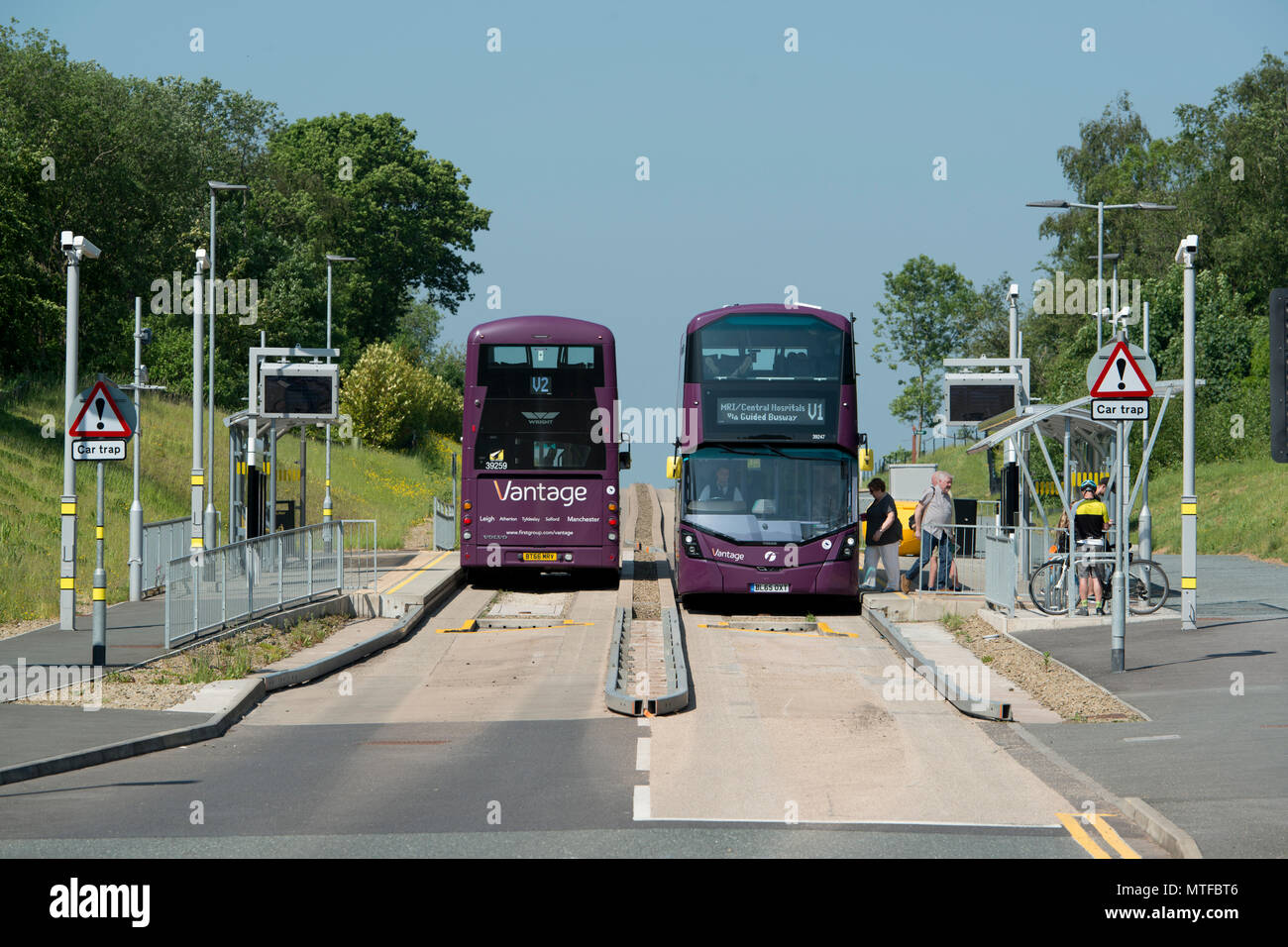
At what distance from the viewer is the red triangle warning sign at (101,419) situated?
16359 millimetres

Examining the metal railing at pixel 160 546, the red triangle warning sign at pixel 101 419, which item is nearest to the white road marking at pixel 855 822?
the red triangle warning sign at pixel 101 419

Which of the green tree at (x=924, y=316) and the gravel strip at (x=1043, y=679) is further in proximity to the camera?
the green tree at (x=924, y=316)

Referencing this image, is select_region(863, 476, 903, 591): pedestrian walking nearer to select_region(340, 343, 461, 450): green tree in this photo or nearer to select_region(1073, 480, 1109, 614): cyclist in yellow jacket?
select_region(1073, 480, 1109, 614): cyclist in yellow jacket

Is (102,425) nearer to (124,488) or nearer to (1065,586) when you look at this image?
(1065,586)

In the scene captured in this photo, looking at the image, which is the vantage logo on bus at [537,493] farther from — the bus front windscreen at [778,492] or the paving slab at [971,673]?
the paving slab at [971,673]

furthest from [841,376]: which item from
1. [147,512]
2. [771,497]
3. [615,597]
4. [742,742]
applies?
[147,512]

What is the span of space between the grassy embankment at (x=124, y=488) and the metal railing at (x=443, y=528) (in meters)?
1.86

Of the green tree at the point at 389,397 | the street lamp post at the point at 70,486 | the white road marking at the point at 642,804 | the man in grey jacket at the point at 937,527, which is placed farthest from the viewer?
the green tree at the point at 389,397

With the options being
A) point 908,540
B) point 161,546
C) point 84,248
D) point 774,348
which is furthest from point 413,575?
point 84,248

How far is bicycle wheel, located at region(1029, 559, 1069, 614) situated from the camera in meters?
20.9

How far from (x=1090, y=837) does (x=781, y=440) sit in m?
15.2

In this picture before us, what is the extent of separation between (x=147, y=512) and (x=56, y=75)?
2929 centimetres

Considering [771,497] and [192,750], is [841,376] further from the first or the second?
[192,750]
